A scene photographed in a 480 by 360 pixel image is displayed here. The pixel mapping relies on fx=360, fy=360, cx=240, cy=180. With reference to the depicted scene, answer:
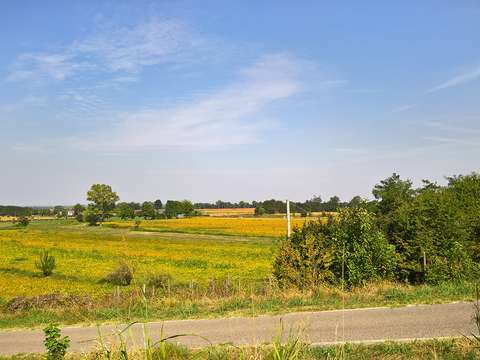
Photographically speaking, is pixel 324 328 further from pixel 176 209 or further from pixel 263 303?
pixel 176 209

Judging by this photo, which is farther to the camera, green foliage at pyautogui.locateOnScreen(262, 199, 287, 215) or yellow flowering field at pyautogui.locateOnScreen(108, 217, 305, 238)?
green foliage at pyautogui.locateOnScreen(262, 199, 287, 215)

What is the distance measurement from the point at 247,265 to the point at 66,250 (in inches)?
1158

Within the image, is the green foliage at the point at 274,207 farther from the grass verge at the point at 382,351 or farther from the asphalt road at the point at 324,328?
the grass verge at the point at 382,351

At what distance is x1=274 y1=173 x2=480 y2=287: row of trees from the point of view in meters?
13.7

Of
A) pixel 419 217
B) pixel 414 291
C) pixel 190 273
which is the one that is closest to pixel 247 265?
pixel 190 273

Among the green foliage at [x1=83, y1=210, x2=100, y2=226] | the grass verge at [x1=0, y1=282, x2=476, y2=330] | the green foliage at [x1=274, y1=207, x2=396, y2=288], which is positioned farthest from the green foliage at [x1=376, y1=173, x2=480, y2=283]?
the green foliage at [x1=83, y1=210, x2=100, y2=226]

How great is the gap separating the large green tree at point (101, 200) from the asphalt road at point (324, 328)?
12584 centimetres

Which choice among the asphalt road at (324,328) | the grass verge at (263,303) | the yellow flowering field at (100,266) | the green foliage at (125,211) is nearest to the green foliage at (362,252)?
the grass verge at (263,303)

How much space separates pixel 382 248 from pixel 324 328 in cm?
625

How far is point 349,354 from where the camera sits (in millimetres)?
6121

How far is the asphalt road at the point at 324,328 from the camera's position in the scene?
7.70 meters

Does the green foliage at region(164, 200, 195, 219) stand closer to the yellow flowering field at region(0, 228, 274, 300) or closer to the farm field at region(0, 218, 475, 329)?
the farm field at region(0, 218, 475, 329)

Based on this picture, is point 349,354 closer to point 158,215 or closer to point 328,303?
point 328,303

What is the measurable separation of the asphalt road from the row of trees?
3.69 metres
